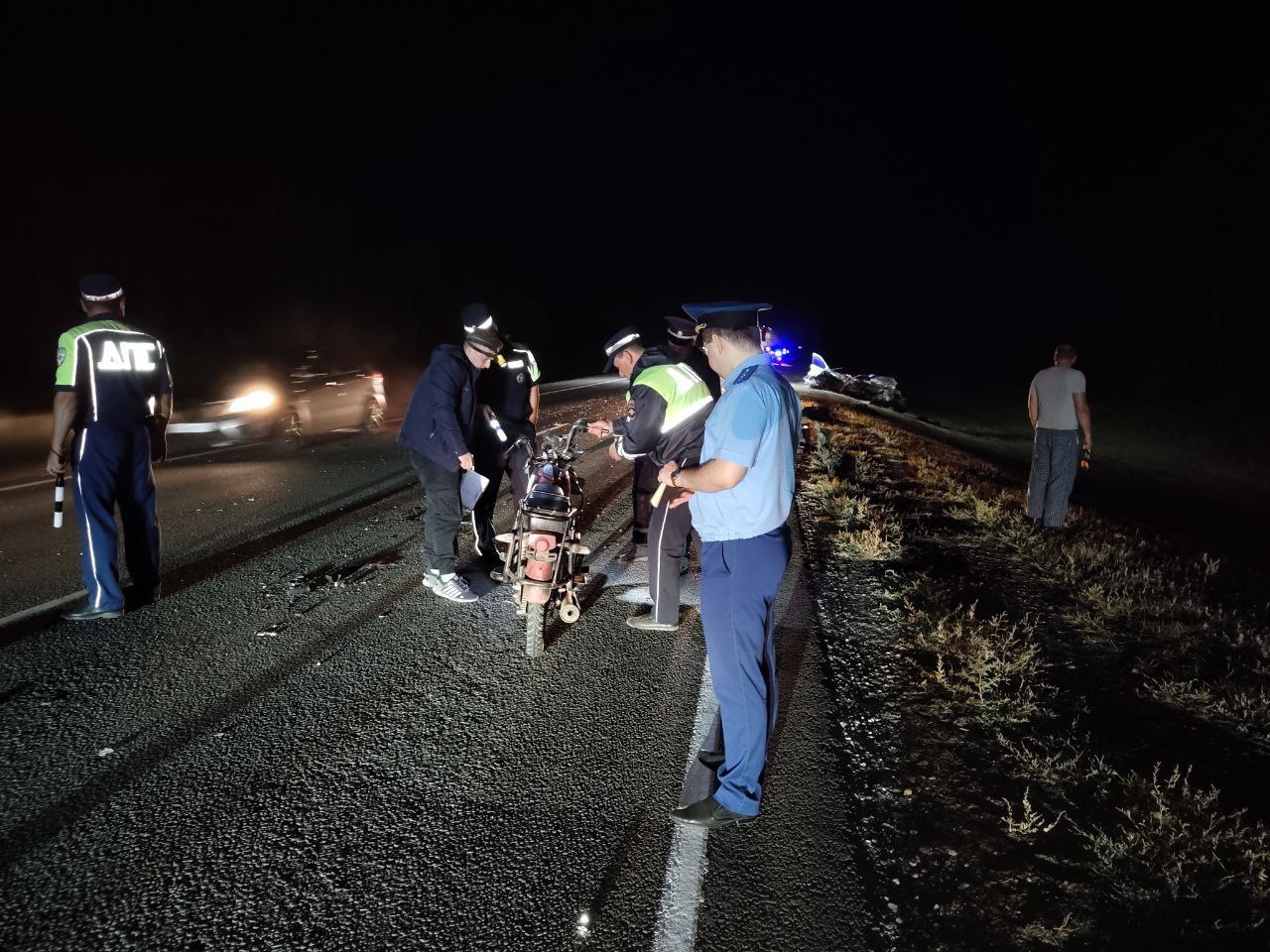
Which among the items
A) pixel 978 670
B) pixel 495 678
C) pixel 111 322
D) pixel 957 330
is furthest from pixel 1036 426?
pixel 957 330

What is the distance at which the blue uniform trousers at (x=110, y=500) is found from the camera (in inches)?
190

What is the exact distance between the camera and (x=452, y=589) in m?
5.47

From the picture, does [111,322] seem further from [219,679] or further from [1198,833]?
[1198,833]

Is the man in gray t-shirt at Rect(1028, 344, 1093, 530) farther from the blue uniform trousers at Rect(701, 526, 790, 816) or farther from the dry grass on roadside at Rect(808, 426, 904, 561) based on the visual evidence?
the blue uniform trousers at Rect(701, 526, 790, 816)

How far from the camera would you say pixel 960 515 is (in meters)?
8.36

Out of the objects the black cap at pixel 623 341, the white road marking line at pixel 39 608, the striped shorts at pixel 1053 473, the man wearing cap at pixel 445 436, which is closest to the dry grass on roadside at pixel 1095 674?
the striped shorts at pixel 1053 473

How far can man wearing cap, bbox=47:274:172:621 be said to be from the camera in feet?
15.5

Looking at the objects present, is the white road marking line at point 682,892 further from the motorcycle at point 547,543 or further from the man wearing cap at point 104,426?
the man wearing cap at point 104,426

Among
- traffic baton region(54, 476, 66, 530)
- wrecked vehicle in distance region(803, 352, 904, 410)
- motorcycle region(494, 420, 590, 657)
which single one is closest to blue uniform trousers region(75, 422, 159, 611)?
traffic baton region(54, 476, 66, 530)

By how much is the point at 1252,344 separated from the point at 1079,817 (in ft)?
107

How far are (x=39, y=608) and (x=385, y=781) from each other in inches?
140

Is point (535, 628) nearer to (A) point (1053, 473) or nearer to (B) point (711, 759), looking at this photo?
(B) point (711, 759)

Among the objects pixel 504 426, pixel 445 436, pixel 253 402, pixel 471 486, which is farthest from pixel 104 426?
pixel 253 402

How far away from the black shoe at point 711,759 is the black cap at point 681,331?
3024mm
